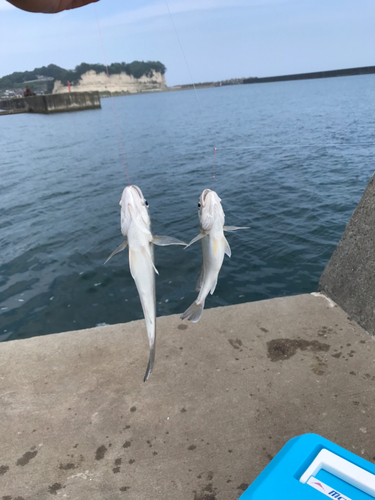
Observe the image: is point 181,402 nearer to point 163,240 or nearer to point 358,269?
point 163,240

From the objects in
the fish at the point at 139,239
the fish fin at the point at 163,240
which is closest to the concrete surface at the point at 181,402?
the fish at the point at 139,239

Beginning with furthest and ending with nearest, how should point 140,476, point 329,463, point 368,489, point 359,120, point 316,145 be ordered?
point 359,120
point 316,145
point 140,476
point 329,463
point 368,489

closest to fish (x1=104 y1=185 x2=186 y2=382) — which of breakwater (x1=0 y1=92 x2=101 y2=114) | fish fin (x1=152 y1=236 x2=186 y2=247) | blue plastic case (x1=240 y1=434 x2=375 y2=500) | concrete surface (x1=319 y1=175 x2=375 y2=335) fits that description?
fish fin (x1=152 y1=236 x2=186 y2=247)

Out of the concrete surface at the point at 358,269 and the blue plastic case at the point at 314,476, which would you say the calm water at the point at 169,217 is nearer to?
the concrete surface at the point at 358,269

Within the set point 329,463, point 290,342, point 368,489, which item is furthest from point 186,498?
point 290,342

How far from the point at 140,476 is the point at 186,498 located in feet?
1.53

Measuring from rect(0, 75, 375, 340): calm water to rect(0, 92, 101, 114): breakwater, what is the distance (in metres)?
43.9

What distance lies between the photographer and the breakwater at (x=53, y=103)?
2724 inches

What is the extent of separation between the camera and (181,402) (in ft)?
13.2

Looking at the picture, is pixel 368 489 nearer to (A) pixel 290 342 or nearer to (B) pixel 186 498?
(B) pixel 186 498

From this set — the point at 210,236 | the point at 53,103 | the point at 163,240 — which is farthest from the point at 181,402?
the point at 53,103

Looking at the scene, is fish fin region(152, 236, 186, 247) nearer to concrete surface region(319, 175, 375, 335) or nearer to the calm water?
concrete surface region(319, 175, 375, 335)

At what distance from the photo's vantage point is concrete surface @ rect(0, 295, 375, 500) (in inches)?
129

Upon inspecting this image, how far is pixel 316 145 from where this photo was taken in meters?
26.2
